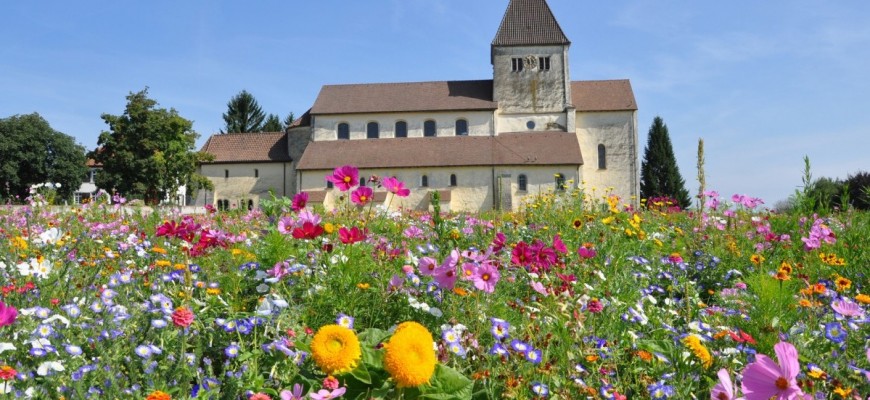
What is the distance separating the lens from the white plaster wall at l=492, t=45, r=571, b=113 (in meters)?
38.5

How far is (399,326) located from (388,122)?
38.5 meters

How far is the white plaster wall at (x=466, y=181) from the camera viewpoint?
118 ft

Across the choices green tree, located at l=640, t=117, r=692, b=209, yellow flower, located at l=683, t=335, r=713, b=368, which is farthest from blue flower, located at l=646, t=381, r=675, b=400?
green tree, located at l=640, t=117, r=692, b=209

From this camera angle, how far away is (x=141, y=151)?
1423 inches

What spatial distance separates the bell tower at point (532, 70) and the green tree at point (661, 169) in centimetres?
1405

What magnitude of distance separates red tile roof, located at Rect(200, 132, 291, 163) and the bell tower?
14.2 meters

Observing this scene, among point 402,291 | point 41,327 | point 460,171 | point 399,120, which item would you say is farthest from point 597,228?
point 399,120

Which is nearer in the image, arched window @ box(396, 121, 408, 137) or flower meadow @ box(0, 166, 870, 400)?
flower meadow @ box(0, 166, 870, 400)

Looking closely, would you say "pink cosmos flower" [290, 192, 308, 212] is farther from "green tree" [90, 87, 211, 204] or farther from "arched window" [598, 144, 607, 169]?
"arched window" [598, 144, 607, 169]

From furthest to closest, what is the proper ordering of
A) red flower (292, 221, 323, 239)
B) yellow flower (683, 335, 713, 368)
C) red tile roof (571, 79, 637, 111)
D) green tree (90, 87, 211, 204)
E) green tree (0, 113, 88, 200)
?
green tree (0, 113, 88, 200), red tile roof (571, 79, 637, 111), green tree (90, 87, 211, 204), red flower (292, 221, 323, 239), yellow flower (683, 335, 713, 368)

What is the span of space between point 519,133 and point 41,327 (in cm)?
3676

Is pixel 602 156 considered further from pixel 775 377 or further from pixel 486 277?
pixel 775 377

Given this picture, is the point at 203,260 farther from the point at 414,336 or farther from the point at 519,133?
the point at 519,133

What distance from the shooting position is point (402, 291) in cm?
314
